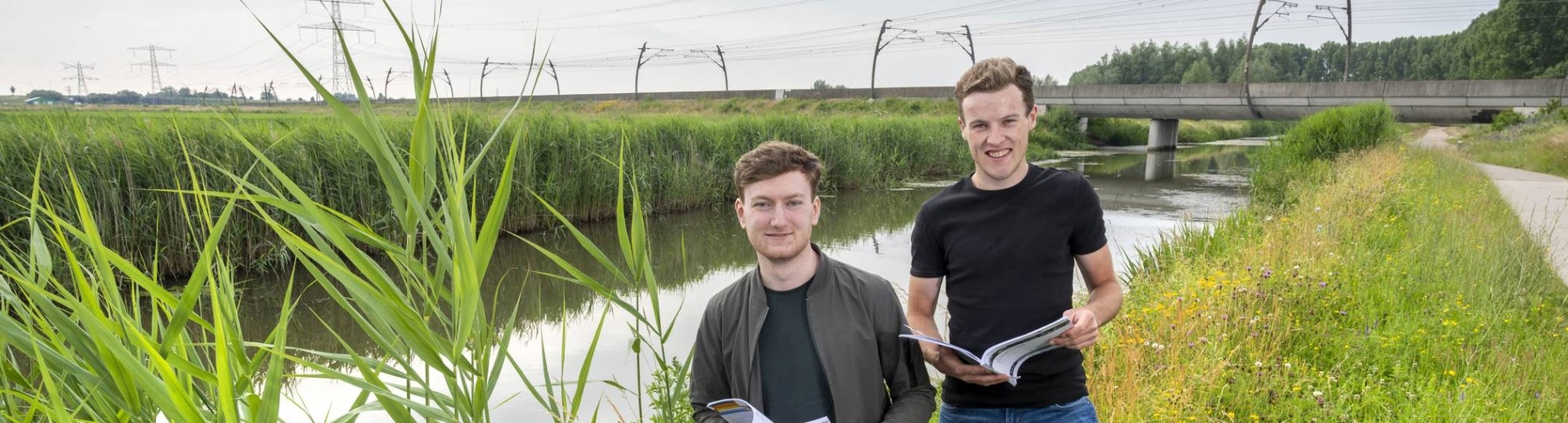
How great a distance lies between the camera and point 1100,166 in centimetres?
2398

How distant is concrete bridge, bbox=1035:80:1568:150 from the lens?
990 inches

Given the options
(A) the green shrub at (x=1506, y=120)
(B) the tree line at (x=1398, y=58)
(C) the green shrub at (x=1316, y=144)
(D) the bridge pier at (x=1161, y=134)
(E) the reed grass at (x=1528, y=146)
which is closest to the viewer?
(C) the green shrub at (x=1316, y=144)

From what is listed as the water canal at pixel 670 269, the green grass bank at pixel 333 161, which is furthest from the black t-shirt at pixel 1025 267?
the green grass bank at pixel 333 161

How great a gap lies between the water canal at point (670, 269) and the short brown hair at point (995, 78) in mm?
740

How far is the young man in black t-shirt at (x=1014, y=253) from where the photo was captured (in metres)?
1.88

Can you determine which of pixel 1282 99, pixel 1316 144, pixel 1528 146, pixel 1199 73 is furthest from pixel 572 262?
pixel 1199 73

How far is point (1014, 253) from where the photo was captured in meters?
1.90

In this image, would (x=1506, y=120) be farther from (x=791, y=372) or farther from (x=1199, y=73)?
(x=1199, y=73)

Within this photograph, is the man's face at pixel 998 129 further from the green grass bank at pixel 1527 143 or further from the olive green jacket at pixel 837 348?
the green grass bank at pixel 1527 143

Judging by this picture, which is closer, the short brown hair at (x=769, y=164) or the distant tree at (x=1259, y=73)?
the short brown hair at (x=769, y=164)

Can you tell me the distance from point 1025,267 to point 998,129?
313mm

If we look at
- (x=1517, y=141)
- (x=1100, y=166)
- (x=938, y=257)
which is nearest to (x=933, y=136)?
(x=1100, y=166)

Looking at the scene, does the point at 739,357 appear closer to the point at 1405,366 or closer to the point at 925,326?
the point at 925,326

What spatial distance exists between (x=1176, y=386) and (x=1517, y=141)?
21.6 metres
